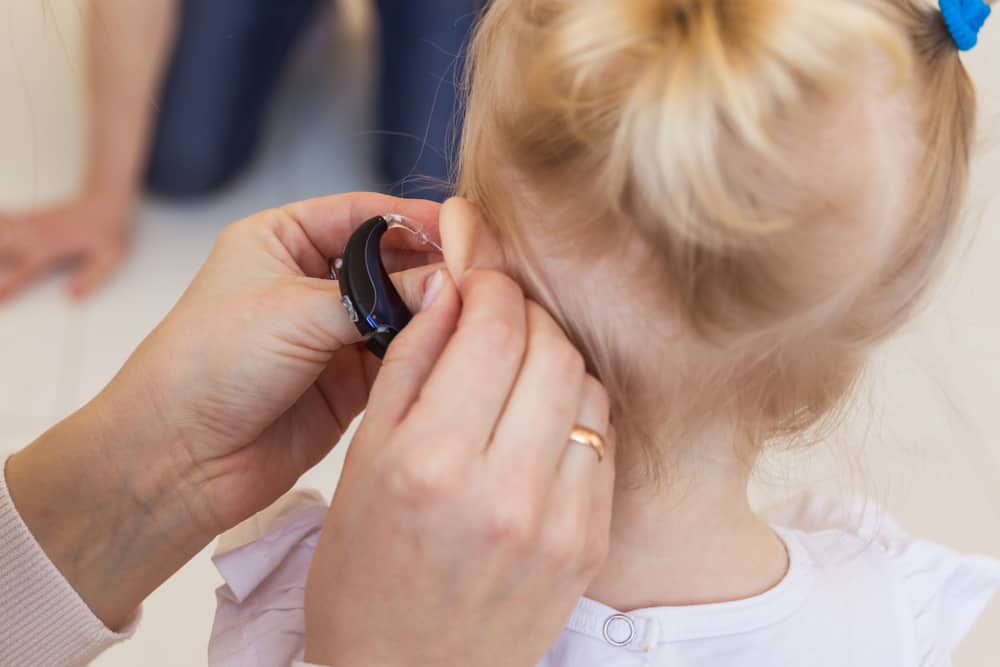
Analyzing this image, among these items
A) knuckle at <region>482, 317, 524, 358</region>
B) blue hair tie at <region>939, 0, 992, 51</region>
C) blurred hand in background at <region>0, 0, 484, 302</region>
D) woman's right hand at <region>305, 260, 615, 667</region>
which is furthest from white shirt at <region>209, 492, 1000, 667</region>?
blurred hand in background at <region>0, 0, 484, 302</region>

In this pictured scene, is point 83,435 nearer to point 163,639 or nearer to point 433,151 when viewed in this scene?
point 163,639

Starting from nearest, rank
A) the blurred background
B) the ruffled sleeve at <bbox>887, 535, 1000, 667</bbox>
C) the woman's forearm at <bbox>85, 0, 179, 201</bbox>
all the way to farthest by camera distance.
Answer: the ruffled sleeve at <bbox>887, 535, 1000, 667</bbox> → the blurred background → the woman's forearm at <bbox>85, 0, 179, 201</bbox>

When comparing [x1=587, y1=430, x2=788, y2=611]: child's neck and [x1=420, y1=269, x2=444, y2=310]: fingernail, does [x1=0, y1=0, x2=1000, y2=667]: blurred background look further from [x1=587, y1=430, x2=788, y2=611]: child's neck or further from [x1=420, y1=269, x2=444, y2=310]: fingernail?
[x1=420, y1=269, x2=444, y2=310]: fingernail

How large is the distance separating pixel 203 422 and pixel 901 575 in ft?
1.80

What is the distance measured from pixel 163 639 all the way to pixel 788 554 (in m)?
0.77

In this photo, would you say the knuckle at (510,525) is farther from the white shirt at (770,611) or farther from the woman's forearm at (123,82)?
the woman's forearm at (123,82)

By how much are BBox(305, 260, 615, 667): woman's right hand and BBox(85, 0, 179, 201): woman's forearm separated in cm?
99

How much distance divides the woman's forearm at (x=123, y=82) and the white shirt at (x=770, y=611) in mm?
834

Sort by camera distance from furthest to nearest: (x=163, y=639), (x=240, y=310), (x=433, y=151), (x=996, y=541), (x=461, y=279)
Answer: (x=433, y=151) < (x=996, y=541) < (x=163, y=639) < (x=240, y=310) < (x=461, y=279)

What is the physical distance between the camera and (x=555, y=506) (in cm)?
53

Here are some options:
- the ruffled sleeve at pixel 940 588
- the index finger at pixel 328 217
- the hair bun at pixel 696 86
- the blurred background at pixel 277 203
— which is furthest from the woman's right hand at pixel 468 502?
the blurred background at pixel 277 203

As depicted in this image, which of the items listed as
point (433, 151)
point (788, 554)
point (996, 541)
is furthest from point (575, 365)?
point (433, 151)

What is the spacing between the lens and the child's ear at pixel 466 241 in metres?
0.59

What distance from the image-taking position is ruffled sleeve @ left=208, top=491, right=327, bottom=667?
72 cm
